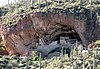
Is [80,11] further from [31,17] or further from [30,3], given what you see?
[30,3]

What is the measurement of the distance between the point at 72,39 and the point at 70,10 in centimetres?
521

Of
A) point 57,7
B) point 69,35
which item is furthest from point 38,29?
point 69,35

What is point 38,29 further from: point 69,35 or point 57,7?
point 69,35

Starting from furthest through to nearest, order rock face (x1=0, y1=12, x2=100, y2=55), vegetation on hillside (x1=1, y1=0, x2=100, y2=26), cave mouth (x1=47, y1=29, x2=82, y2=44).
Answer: cave mouth (x1=47, y1=29, x2=82, y2=44) < vegetation on hillside (x1=1, y1=0, x2=100, y2=26) < rock face (x1=0, y1=12, x2=100, y2=55)

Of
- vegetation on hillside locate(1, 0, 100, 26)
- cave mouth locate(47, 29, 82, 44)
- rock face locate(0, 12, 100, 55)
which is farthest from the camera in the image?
cave mouth locate(47, 29, 82, 44)

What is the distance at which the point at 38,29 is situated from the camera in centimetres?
6162

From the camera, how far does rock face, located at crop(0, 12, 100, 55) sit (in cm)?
6012

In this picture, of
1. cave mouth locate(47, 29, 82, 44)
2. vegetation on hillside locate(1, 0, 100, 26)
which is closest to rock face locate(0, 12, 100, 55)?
cave mouth locate(47, 29, 82, 44)

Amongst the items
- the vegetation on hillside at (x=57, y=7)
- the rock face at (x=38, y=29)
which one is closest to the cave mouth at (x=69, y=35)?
the rock face at (x=38, y=29)

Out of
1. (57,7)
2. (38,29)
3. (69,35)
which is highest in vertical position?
(57,7)

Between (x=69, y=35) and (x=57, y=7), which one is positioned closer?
(x=57, y=7)

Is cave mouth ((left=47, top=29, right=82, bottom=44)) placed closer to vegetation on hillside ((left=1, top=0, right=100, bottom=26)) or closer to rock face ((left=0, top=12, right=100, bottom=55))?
rock face ((left=0, top=12, right=100, bottom=55))

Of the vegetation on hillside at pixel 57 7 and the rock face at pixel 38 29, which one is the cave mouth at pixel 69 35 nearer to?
the rock face at pixel 38 29

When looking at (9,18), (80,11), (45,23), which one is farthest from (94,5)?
(9,18)
